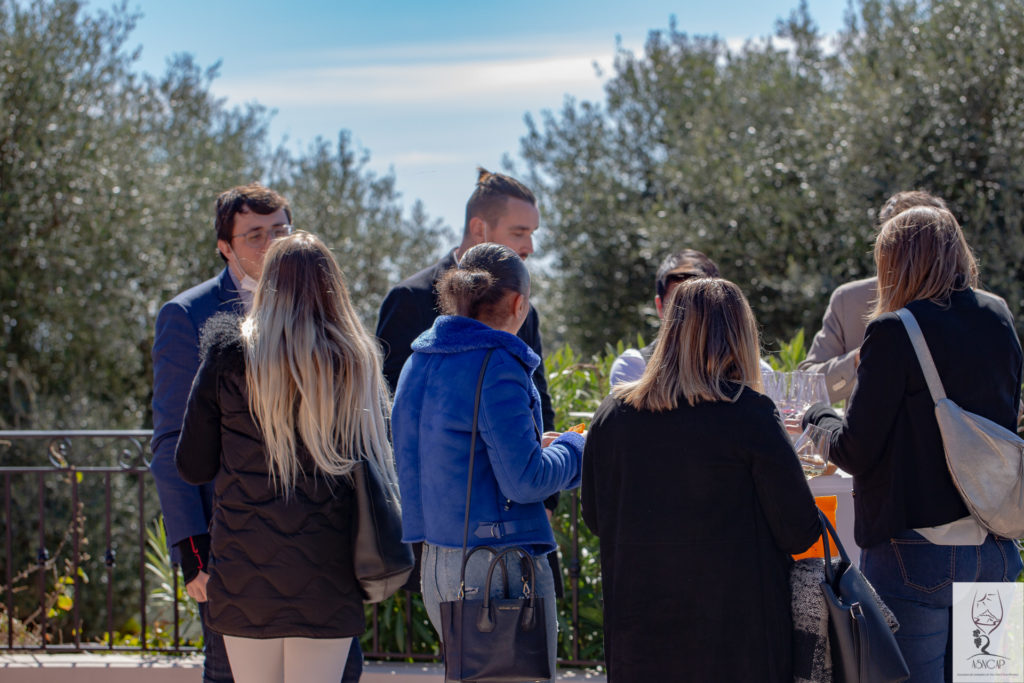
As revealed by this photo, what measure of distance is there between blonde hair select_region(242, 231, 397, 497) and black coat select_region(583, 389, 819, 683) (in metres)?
0.64

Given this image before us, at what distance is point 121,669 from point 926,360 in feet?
11.8

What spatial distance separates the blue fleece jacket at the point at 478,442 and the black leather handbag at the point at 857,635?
708mm

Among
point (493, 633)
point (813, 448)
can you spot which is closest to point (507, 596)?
point (493, 633)

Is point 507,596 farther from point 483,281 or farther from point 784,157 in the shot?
point 784,157

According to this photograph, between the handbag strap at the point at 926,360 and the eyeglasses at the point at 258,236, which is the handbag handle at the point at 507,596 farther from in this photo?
the eyeglasses at the point at 258,236

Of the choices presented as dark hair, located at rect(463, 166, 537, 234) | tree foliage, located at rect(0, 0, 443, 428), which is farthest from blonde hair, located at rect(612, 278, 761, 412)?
tree foliage, located at rect(0, 0, 443, 428)

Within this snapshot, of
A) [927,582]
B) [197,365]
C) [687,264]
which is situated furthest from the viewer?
[687,264]

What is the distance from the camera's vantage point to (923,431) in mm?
2363

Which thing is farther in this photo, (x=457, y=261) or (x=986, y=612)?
(x=457, y=261)

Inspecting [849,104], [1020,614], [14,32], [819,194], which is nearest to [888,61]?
[849,104]

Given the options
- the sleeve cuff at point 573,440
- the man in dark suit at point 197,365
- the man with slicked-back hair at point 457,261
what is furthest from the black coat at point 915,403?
the man in dark suit at point 197,365

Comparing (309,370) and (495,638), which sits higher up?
(309,370)

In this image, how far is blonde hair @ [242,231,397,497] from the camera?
6.98 feet

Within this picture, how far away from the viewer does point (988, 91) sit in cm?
762
